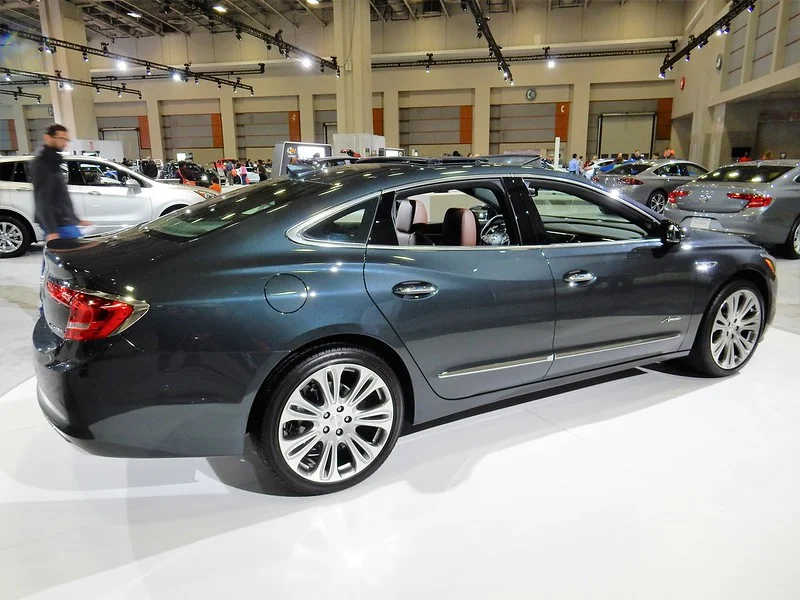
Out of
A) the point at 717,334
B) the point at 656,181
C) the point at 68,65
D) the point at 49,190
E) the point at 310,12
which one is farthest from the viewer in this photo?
the point at 310,12

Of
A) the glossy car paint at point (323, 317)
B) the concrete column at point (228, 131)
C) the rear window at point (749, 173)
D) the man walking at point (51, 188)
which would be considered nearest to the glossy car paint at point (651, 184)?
the rear window at point (749, 173)

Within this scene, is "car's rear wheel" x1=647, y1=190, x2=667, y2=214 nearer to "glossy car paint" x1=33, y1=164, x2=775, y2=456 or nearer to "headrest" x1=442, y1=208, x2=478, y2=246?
"glossy car paint" x1=33, y1=164, x2=775, y2=456

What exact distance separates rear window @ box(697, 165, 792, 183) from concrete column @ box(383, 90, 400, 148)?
19706 millimetres

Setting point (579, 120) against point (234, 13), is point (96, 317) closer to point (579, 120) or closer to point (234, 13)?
point (579, 120)

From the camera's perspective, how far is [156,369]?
5.94ft

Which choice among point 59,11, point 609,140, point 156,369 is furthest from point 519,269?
point 609,140

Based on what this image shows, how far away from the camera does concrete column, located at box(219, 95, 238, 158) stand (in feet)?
92.0

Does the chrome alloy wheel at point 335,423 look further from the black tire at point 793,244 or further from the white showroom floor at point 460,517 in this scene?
the black tire at point 793,244

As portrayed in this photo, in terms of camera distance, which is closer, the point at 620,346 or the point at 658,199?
the point at 620,346

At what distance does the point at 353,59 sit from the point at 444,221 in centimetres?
1725

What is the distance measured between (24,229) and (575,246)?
26.8 ft

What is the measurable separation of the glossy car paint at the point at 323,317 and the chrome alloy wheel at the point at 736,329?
1.67 feet

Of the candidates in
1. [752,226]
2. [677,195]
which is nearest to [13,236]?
[677,195]

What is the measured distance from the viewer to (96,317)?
1.79 metres
